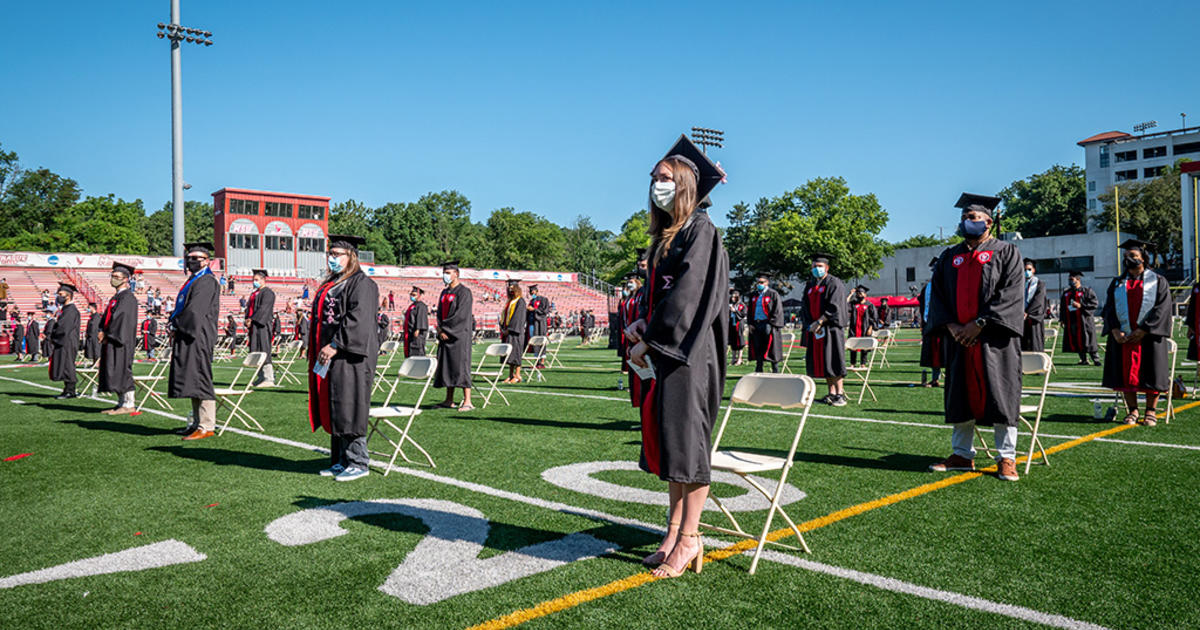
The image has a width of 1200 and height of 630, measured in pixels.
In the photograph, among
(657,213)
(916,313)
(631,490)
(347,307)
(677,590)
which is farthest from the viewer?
(916,313)

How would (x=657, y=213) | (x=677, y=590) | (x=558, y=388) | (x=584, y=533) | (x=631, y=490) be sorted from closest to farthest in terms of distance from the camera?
1. (x=677, y=590)
2. (x=657, y=213)
3. (x=584, y=533)
4. (x=631, y=490)
5. (x=558, y=388)

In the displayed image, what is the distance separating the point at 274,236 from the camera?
5766 centimetres

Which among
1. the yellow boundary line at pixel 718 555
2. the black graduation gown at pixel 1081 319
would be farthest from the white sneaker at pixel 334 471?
the black graduation gown at pixel 1081 319

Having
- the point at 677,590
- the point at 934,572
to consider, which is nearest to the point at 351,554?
the point at 677,590

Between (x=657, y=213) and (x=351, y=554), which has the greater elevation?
(x=657, y=213)

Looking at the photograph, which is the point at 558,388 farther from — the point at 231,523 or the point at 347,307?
the point at 231,523

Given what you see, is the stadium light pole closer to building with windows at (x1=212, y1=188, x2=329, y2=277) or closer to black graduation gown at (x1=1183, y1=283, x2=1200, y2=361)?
building with windows at (x1=212, y1=188, x2=329, y2=277)

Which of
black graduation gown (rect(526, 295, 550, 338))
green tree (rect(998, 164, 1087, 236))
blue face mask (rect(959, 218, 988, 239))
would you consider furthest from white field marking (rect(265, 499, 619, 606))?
green tree (rect(998, 164, 1087, 236))

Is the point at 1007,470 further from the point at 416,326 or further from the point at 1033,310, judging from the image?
the point at 416,326

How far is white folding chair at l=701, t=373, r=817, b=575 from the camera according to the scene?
4.21 metres

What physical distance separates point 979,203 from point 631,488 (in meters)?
3.60

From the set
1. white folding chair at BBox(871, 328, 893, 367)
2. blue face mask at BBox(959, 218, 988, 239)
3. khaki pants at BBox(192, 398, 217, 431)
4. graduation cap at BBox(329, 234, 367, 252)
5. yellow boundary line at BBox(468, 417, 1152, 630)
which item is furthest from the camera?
white folding chair at BBox(871, 328, 893, 367)

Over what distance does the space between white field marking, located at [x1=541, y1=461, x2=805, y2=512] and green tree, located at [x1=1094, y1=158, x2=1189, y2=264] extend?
245ft

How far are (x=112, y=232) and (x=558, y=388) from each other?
6385 cm
